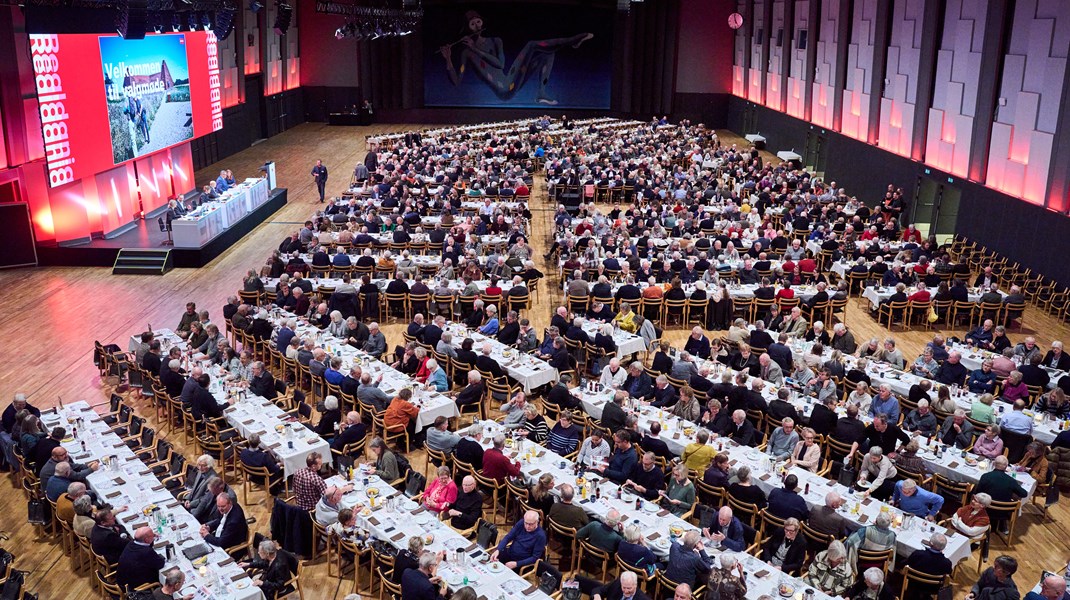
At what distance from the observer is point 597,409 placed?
12820 millimetres

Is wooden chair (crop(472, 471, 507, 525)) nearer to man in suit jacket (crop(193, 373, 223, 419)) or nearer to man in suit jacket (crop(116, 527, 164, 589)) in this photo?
man in suit jacket (crop(116, 527, 164, 589))

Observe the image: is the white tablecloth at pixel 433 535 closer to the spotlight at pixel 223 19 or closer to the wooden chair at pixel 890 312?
the wooden chair at pixel 890 312

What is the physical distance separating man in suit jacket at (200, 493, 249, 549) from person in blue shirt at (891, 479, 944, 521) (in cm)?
746

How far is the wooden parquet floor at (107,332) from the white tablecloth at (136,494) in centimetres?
100

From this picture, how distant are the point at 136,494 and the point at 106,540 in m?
1.13

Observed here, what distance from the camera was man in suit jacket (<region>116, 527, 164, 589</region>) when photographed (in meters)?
8.77

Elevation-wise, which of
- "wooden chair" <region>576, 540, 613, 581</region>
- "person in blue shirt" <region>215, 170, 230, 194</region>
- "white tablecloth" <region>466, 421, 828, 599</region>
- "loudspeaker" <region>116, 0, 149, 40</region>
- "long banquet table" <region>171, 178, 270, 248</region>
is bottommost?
"wooden chair" <region>576, 540, 613, 581</region>

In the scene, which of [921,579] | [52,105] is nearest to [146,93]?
[52,105]

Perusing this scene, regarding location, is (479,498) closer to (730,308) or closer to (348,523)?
(348,523)

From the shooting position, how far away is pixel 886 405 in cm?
1252

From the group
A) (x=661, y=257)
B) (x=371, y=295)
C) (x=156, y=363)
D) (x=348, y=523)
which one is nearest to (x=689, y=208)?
(x=661, y=257)

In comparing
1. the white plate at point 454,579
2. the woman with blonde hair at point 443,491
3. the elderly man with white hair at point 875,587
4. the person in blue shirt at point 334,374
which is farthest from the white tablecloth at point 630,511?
the person in blue shirt at point 334,374

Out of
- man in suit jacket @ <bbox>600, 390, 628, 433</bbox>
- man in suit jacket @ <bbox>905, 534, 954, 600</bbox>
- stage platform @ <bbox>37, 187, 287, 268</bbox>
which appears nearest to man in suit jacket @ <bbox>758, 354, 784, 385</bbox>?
man in suit jacket @ <bbox>600, 390, 628, 433</bbox>

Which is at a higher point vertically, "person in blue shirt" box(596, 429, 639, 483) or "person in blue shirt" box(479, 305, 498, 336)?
"person in blue shirt" box(479, 305, 498, 336)
